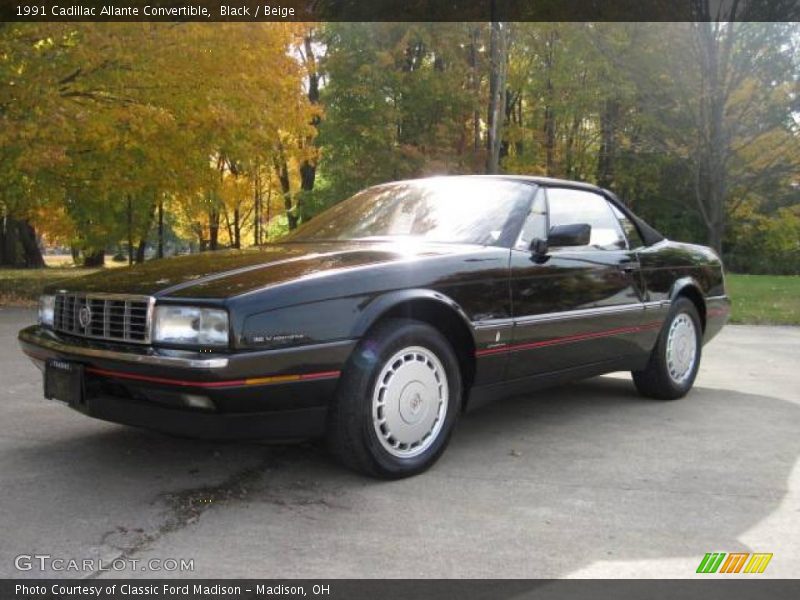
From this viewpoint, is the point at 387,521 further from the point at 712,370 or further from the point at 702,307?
the point at 712,370

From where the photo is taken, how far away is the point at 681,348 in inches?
221

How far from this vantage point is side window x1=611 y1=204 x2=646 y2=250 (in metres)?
5.25

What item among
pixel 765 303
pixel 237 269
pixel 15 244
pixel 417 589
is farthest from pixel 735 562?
pixel 15 244

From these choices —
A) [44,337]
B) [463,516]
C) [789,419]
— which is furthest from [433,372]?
[789,419]

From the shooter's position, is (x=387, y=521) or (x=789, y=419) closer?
(x=387, y=521)

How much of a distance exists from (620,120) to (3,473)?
25496mm

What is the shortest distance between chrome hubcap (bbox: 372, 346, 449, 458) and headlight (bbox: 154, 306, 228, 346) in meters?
0.76

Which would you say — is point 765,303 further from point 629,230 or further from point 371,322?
point 371,322

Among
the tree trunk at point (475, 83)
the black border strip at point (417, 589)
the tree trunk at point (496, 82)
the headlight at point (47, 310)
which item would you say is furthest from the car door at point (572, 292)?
the tree trunk at point (475, 83)

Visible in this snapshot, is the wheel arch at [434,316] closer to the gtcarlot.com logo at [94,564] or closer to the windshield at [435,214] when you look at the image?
the windshield at [435,214]

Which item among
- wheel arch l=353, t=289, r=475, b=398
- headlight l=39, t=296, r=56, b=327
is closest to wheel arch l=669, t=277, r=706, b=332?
wheel arch l=353, t=289, r=475, b=398

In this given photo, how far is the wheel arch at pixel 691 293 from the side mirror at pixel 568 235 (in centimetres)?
152

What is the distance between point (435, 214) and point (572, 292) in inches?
36.0

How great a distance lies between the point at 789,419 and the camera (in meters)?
4.98
